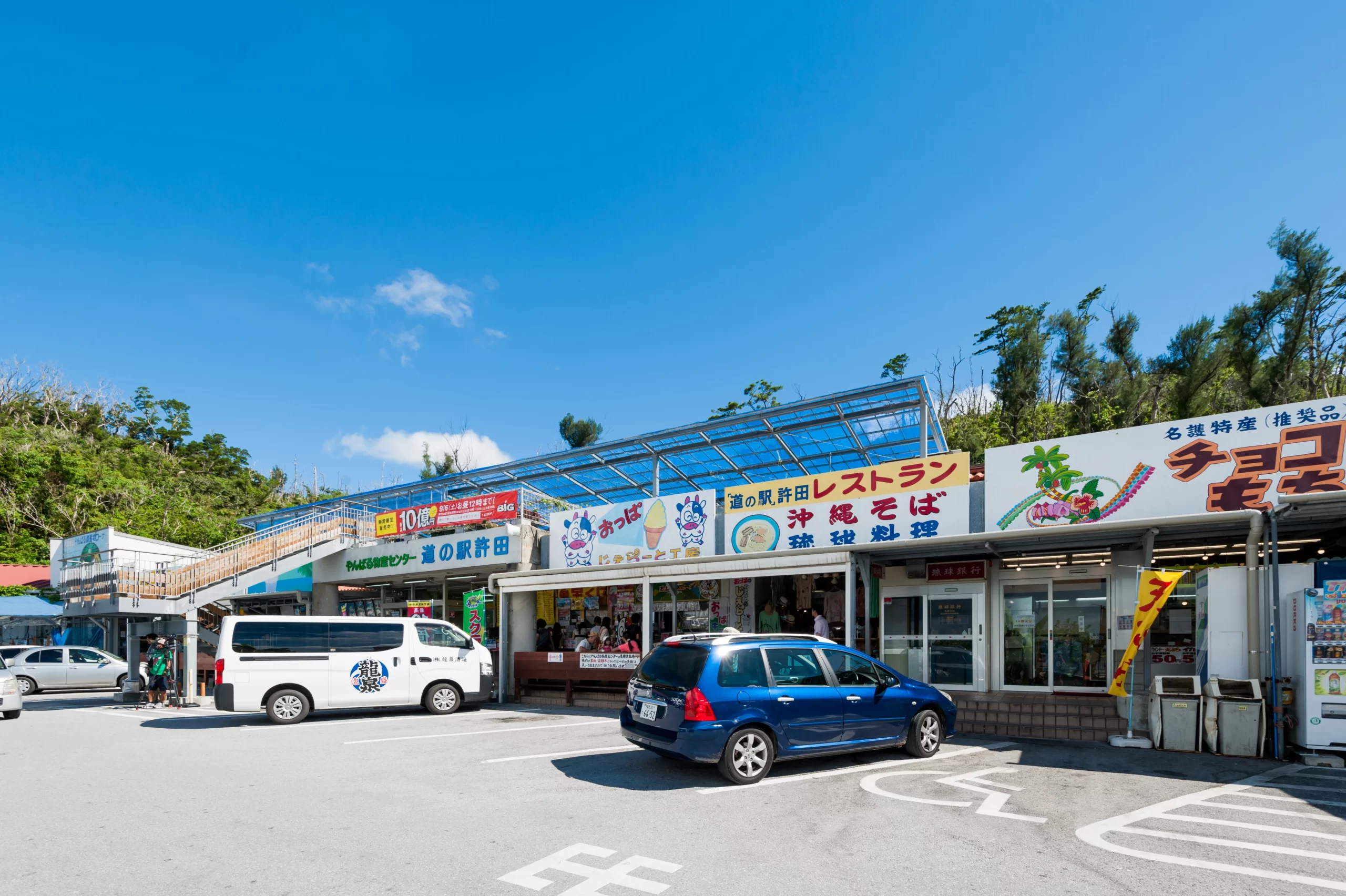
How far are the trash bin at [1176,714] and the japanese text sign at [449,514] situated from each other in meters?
13.2

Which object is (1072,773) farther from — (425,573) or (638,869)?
(425,573)

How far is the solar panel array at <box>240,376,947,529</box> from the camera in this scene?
1588cm

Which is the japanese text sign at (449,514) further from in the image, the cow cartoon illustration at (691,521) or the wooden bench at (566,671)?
the cow cartoon illustration at (691,521)

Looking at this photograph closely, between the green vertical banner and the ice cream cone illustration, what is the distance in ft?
15.8

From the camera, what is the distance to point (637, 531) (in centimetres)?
1702

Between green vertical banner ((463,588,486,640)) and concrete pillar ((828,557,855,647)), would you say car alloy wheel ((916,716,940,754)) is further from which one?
green vertical banner ((463,588,486,640))

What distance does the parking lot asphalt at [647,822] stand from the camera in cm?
507

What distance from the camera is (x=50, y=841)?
590 centimetres

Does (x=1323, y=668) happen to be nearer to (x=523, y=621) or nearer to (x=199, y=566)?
(x=523, y=621)

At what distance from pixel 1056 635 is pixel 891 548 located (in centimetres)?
340

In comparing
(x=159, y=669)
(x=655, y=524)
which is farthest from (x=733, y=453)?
(x=159, y=669)

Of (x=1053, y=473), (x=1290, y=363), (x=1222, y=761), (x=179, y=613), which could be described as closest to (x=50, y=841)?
(x=1222, y=761)

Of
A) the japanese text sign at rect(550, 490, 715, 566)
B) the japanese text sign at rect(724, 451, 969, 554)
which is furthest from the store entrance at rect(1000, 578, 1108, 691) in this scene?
the japanese text sign at rect(550, 490, 715, 566)

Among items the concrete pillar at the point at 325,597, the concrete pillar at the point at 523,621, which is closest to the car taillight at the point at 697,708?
the concrete pillar at the point at 523,621
